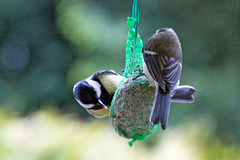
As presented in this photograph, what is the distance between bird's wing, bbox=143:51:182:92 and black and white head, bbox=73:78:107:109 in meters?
0.44

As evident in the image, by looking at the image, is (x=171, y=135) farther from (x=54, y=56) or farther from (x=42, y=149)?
(x=54, y=56)

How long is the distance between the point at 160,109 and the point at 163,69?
141 millimetres

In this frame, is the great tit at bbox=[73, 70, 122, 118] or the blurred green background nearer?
the great tit at bbox=[73, 70, 122, 118]

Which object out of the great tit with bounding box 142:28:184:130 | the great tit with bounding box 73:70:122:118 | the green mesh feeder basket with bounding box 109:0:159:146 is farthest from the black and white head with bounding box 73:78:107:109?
the great tit with bounding box 142:28:184:130

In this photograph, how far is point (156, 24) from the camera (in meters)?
3.12

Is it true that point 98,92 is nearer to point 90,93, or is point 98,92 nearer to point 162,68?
point 90,93

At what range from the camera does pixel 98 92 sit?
5.33 ft

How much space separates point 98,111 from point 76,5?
1.68 metres

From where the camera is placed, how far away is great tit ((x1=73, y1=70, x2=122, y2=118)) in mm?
1614

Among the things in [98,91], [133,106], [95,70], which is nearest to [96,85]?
[98,91]

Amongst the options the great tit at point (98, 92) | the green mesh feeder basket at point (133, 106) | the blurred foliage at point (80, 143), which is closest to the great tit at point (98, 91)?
the great tit at point (98, 92)

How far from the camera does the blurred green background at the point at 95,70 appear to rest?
7.06ft

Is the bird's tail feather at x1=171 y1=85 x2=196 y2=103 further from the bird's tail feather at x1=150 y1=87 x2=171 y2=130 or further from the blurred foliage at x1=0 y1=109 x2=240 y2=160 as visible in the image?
the blurred foliage at x1=0 y1=109 x2=240 y2=160

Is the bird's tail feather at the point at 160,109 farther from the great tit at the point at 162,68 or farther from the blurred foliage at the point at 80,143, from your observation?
the blurred foliage at the point at 80,143
